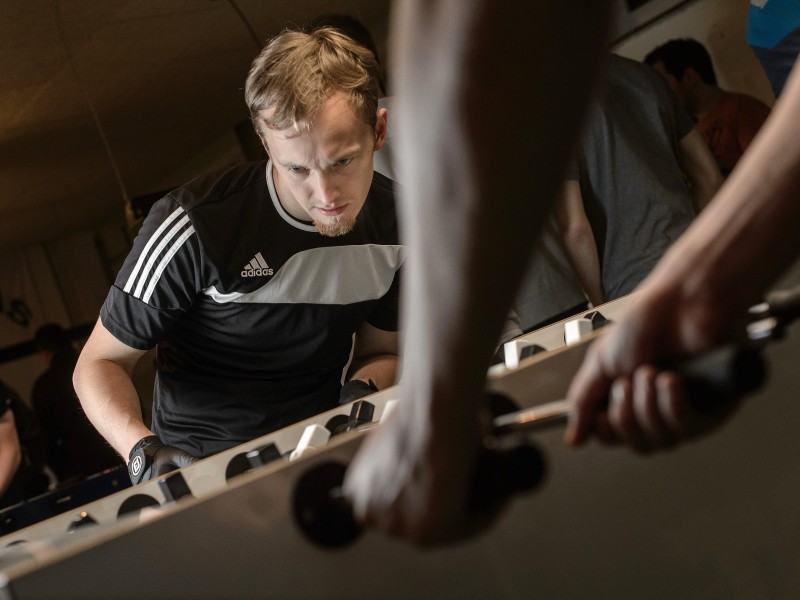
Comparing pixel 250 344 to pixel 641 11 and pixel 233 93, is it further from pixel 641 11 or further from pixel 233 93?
pixel 233 93

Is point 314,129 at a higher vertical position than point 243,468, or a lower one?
higher

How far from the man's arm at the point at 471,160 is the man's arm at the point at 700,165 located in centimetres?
208

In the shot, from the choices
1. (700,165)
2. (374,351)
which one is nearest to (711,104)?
(700,165)

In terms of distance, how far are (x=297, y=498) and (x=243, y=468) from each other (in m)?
0.54

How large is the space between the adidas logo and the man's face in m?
0.11

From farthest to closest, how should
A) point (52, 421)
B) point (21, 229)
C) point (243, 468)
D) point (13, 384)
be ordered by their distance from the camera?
point (13, 384)
point (21, 229)
point (52, 421)
point (243, 468)

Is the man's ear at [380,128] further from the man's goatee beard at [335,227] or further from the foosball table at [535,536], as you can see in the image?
the foosball table at [535,536]

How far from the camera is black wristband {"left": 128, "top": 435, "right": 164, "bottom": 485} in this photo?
4.80 feet

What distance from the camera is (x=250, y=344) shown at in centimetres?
179

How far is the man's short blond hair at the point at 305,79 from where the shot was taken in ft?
5.49

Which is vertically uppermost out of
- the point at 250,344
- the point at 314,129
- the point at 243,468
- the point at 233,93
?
the point at 233,93

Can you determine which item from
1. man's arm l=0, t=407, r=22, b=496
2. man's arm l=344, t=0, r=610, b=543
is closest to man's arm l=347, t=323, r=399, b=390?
man's arm l=0, t=407, r=22, b=496

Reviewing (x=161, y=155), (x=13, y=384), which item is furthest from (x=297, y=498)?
(x=13, y=384)

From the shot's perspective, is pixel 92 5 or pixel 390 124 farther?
pixel 92 5
